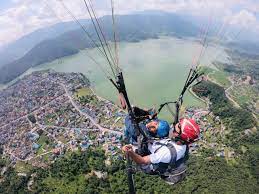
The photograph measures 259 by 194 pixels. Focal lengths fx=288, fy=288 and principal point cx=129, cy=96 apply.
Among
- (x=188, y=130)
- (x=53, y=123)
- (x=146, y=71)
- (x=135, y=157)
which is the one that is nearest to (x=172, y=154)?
(x=188, y=130)

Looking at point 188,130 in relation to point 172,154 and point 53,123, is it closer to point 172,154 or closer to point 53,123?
point 172,154

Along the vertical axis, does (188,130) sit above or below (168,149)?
above

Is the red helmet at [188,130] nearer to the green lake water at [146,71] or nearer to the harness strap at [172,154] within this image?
the harness strap at [172,154]

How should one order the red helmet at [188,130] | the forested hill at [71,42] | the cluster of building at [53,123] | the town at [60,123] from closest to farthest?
1. the red helmet at [188,130]
2. the town at [60,123]
3. the cluster of building at [53,123]
4. the forested hill at [71,42]

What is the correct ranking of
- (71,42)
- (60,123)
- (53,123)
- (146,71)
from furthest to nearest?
(71,42) → (146,71) → (53,123) → (60,123)

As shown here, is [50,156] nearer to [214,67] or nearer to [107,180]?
[107,180]

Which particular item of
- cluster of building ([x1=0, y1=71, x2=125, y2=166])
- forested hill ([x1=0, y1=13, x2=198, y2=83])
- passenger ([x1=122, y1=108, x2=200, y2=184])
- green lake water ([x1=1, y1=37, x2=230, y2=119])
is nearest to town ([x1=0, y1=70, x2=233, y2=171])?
cluster of building ([x1=0, y1=71, x2=125, y2=166])

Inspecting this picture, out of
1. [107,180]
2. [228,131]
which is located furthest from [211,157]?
[107,180]

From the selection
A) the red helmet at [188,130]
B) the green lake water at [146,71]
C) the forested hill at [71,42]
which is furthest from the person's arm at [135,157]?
the forested hill at [71,42]
